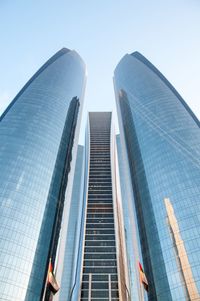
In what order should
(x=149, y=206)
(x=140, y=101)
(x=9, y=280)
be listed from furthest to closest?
(x=140, y=101) < (x=149, y=206) < (x=9, y=280)

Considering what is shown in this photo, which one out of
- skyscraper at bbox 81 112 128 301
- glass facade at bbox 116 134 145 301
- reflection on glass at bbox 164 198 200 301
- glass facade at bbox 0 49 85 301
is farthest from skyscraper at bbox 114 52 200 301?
skyscraper at bbox 81 112 128 301

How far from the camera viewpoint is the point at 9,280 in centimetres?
6209

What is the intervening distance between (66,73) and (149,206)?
9662 centimetres

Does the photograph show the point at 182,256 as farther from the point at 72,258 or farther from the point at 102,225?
the point at 72,258

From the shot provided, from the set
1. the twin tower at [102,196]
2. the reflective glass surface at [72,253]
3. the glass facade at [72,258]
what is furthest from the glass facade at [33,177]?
the reflective glass surface at [72,253]

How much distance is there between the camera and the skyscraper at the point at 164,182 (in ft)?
212

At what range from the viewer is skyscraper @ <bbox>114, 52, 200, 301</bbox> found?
212 feet

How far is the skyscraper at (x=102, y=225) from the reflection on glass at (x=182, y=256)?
49261 millimetres

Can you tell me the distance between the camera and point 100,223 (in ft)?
444

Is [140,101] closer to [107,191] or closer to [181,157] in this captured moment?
[181,157]

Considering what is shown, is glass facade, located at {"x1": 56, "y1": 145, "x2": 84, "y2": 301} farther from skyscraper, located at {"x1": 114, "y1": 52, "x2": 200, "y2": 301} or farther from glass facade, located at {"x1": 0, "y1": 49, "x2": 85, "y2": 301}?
skyscraper, located at {"x1": 114, "y1": 52, "x2": 200, "y2": 301}

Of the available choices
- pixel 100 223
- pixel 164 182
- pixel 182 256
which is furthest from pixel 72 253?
pixel 182 256

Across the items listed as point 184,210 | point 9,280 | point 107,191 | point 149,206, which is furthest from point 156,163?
point 107,191

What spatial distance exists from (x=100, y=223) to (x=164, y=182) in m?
63.4
